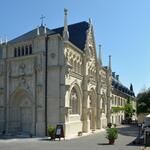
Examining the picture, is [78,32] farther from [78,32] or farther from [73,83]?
[73,83]

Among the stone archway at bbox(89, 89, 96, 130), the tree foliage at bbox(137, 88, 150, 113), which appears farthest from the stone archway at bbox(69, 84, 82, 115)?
the tree foliage at bbox(137, 88, 150, 113)

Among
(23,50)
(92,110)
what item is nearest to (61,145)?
(23,50)

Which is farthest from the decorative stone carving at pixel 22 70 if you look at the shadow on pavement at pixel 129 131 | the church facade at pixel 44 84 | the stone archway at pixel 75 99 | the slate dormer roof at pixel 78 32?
the shadow on pavement at pixel 129 131

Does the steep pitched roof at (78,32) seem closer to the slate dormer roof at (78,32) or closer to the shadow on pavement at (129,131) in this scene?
→ the slate dormer roof at (78,32)

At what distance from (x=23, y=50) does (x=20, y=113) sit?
763 centimetres

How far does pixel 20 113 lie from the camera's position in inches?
1512

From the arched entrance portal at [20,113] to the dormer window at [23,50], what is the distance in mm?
4517

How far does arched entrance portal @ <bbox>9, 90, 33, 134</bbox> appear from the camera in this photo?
37.3 metres

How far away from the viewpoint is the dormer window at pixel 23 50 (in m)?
37.5

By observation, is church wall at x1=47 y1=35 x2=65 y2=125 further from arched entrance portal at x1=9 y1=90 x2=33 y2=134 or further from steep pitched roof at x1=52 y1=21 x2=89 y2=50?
steep pitched roof at x1=52 y1=21 x2=89 y2=50

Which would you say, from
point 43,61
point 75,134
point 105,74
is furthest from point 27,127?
point 105,74

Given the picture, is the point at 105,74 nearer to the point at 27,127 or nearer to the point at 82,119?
the point at 82,119

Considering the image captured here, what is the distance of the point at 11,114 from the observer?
3806cm

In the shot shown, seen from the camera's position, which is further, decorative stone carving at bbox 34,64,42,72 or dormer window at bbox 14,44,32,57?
dormer window at bbox 14,44,32,57
